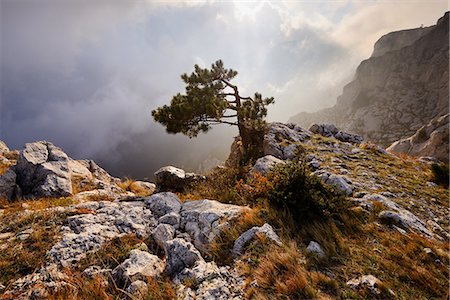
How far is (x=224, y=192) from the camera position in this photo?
388 inches

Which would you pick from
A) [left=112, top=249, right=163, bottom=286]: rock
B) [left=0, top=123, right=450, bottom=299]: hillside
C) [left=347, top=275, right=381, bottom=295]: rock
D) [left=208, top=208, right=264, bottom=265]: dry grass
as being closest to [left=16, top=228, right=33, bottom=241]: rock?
[left=0, top=123, right=450, bottom=299]: hillside

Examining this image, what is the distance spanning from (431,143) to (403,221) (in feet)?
148

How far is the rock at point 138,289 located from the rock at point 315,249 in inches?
143

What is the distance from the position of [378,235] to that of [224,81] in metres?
15.4

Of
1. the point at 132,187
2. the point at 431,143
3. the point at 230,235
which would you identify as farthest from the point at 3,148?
the point at 431,143

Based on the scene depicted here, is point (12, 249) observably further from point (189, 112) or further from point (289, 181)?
point (189, 112)

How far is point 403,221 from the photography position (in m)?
7.14

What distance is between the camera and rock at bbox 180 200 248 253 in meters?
6.19

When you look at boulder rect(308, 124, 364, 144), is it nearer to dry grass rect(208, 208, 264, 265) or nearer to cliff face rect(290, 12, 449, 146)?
dry grass rect(208, 208, 264, 265)

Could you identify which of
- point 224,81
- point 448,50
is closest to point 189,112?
point 224,81

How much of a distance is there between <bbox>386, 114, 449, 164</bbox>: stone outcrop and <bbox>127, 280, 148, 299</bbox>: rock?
1856 inches

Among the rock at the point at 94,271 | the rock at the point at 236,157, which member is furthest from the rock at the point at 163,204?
the rock at the point at 236,157

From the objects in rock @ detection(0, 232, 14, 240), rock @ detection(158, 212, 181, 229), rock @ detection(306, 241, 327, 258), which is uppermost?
rock @ detection(0, 232, 14, 240)

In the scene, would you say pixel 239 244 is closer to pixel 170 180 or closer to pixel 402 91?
pixel 170 180
